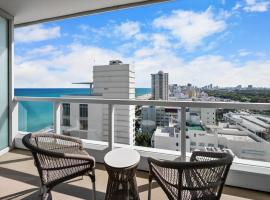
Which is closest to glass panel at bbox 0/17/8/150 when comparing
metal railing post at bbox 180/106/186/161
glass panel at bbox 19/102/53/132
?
glass panel at bbox 19/102/53/132

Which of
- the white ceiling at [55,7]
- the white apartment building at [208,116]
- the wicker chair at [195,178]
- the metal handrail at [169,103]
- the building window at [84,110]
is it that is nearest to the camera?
the wicker chair at [195,178]

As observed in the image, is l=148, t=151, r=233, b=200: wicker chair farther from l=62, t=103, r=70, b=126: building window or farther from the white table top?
l=62, t=103, r=70, b=126: building window

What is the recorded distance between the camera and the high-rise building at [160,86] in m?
3.18

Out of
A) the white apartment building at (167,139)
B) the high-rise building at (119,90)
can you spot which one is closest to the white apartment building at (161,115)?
the white apartment building at (167,139)

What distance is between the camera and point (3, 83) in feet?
13.0

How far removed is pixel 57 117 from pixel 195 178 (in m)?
2.94

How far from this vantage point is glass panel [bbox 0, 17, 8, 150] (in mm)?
3887

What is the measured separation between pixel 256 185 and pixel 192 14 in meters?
4.94

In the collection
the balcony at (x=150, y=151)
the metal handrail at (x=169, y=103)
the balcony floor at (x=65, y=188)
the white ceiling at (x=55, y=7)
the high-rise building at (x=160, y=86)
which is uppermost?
the white ceiling at (x=55, y=7)

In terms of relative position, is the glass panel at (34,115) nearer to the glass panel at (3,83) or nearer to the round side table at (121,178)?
the glass panel at (3,83)

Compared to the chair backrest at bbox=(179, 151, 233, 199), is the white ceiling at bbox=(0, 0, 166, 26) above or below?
above

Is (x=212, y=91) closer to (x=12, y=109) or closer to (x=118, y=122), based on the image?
(x=118, y=122)

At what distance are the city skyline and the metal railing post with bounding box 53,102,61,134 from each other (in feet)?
3.66

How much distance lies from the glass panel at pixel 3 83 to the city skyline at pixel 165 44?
476mm
